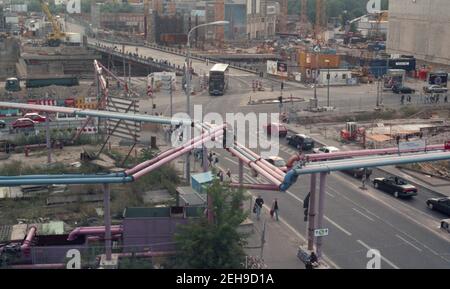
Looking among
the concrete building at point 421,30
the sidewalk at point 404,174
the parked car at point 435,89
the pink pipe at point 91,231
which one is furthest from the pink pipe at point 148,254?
the concrete building at point 421,30

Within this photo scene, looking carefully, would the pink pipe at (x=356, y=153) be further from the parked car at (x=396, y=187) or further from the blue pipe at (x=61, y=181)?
the blue pipe at (x=61, y=181)

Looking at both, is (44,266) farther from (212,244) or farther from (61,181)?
(212,244)

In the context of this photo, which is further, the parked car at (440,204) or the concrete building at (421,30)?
the concrete building at (421,30)

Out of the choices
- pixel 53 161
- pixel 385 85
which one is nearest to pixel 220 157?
pixel 53 161

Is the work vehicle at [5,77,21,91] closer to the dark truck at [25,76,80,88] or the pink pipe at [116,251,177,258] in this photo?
the dark truck at [25,76,80,88]

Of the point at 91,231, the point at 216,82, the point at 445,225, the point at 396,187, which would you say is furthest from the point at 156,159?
the point at 216,82

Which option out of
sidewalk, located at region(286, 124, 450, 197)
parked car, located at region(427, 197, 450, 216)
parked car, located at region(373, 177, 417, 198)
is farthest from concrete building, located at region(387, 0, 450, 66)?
parked car, located at region(427, 197, 450, 216)

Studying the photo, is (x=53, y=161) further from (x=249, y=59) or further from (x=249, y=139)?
(x=249, y=59)

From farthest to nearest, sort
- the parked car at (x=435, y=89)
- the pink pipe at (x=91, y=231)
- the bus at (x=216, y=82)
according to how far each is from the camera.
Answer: the parked car at (x=435, y=89)
the bus at (x=216, y=82)
the pink pipe at (x=91, y=231)
